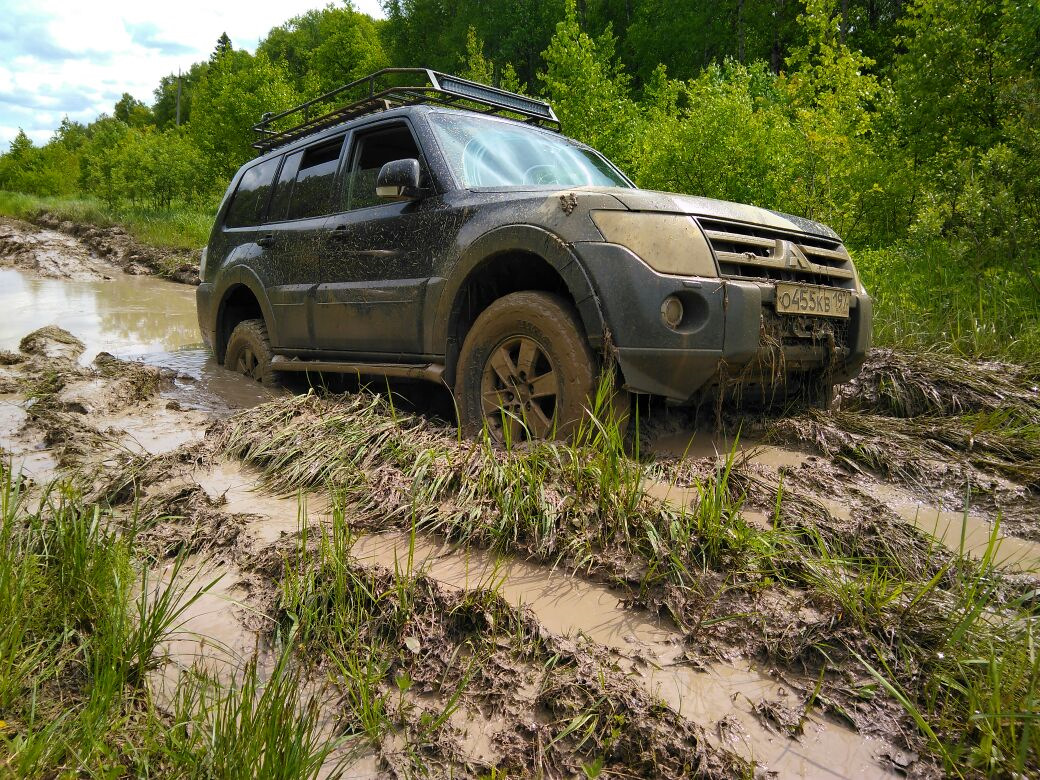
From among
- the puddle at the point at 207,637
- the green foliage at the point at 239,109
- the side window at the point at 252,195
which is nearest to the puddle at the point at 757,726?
the puddle at the point at 207,637

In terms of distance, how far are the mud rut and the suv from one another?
44 cm

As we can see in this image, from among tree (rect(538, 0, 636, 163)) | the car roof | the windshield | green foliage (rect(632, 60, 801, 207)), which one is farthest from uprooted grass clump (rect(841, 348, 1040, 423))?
tree (rect(538, 0, 636, 163))

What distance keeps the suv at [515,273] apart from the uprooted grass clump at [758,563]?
15.3 inches

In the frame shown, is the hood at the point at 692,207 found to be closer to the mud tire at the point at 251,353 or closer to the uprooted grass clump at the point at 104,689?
the uprooted grass clump at the point at 104,689

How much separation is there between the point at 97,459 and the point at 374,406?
4.44ft

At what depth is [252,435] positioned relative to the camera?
3686mm

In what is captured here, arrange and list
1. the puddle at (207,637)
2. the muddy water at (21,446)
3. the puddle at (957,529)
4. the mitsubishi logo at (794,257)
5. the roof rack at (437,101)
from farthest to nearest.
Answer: the roof rack at (437,101), the muddy water at (21,446), the mitsubishi logo at (794,257), the puddle at (957,529), the puddle at (207,637)

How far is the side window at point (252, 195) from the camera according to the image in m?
5.29

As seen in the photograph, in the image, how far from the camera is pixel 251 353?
215 inches

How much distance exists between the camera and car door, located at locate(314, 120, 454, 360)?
3785mm

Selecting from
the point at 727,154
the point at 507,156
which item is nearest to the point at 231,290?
the point at 507,156

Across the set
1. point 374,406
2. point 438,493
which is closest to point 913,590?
point 438,493

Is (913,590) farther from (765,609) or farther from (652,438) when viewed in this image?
(652,438)

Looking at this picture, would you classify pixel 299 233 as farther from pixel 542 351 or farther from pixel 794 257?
pixel 794 257
